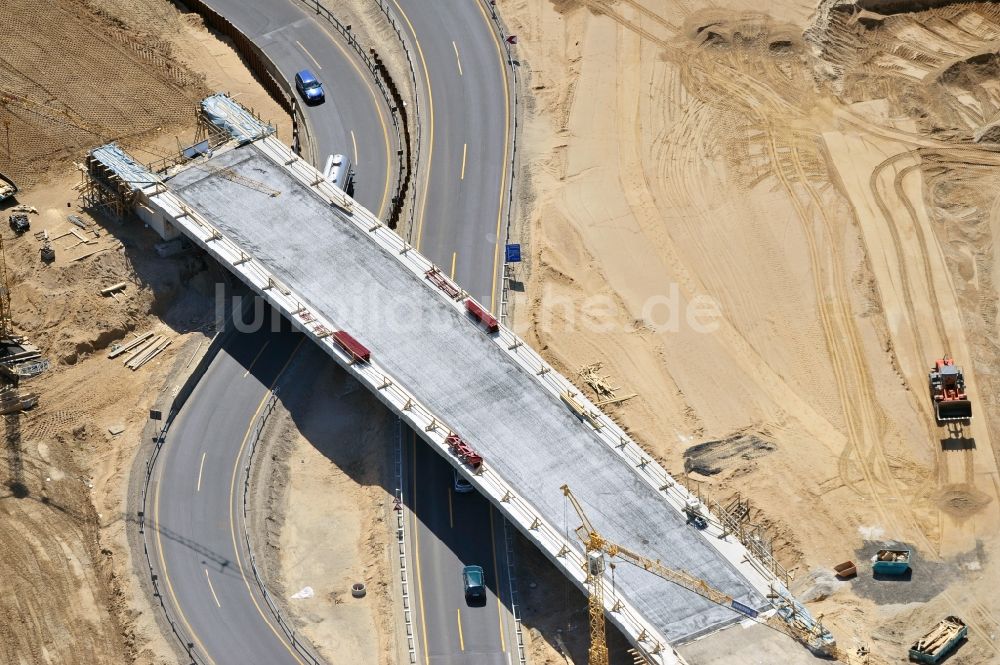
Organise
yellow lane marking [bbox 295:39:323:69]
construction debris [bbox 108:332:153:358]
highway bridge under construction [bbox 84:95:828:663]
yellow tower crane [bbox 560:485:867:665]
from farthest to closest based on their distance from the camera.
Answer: yellow lane marking [bbox 295:39:323:69]
construction debris [bbox 108:332:153:358]
highway bridge under construction [bbox 84:95:828:663]
yellow tower crane [bbox 560:485:867:665]

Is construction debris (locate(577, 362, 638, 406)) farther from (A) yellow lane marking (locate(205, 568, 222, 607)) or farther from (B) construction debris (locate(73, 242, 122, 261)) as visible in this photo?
(B) construction debris (locate(73, 242, 122, 261))

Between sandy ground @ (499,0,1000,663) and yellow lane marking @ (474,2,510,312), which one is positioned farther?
yellow lane marking @ (474,2,510,312)

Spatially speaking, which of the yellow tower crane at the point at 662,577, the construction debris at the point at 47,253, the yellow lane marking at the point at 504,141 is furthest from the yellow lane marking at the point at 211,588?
the construction debris at the point at 47,253

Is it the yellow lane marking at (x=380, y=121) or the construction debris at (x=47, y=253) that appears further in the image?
the yellow lane marking at (x=380, y=121)

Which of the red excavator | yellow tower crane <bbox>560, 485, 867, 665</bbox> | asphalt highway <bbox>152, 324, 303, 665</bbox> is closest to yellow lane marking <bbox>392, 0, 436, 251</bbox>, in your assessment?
asphalt highway <bbox>152, 324, 303, 665</bbox>

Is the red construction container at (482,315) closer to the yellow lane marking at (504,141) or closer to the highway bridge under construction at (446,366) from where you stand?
the highway bridge under construction at (446,366)

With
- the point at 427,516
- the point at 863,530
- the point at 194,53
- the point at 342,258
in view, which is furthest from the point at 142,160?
the point at 863,530

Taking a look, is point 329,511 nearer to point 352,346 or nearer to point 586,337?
point 352,346
